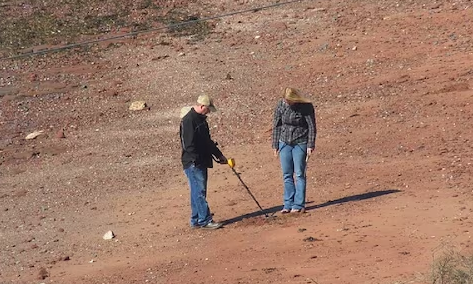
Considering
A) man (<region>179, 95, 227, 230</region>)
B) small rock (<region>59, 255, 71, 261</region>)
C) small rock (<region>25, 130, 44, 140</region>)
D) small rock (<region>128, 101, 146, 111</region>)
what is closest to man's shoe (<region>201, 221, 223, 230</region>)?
man (<region>179, 95, 227, 230</region>)

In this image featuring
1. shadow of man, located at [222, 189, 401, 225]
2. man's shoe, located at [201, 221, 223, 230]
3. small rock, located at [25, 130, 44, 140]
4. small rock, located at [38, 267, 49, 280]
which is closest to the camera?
small rock, located at [38, 267, 49, 280]

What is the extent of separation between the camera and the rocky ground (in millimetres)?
11239

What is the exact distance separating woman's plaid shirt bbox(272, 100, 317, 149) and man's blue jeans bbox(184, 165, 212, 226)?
3.53 ft

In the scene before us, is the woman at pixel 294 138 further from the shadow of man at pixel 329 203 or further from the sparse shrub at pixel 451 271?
the sparse shrub at pixel 451 271

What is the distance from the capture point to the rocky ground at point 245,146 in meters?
11.2

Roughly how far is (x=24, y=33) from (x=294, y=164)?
13511mm

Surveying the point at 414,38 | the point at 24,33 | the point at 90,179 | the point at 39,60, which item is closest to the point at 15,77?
the point at 39,60

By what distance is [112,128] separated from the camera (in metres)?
18.2

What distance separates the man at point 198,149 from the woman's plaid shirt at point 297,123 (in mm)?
805

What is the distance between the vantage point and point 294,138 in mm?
12117

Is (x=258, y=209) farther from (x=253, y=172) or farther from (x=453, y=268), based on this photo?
(x=453, y=268)

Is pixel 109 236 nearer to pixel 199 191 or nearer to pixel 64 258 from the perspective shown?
pixel 64 258

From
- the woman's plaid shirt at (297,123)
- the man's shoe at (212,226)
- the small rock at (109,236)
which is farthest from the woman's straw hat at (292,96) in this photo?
the small rock at (109,236)

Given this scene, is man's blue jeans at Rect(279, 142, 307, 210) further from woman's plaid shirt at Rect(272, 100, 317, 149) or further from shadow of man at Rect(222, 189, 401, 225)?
shadow of man at Rect(222, 189, 401, 225)
